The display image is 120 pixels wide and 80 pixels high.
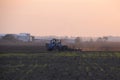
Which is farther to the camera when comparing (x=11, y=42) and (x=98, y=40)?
(x=98, y=40)

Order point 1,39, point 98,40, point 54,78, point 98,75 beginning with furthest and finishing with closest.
A: 1. point 98,40
2. point 1,39
3. point 98,75
4. point 54,78

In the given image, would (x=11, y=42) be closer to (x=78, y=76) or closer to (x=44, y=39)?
(x=44, y=39)

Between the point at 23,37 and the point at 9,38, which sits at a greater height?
the point at 23,37

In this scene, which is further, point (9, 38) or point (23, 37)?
point (23, 37)

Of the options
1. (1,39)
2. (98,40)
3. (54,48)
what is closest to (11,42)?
(1,39)

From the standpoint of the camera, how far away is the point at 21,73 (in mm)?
15570

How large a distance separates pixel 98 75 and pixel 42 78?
6.54ft

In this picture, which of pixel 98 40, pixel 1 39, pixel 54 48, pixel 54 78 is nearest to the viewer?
pixel 54 78

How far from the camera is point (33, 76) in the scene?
47.5ft

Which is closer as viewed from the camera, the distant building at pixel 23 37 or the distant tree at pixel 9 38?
the distant tree at pixel 9 38

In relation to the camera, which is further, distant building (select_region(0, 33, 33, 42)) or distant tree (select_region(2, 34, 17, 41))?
distant building (select_region(0, 33, 33, 42))

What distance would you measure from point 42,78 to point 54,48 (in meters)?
21.6

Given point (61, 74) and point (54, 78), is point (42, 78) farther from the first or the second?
point (61, 74)

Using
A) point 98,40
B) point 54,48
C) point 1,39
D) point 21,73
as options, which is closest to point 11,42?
point 1,39
